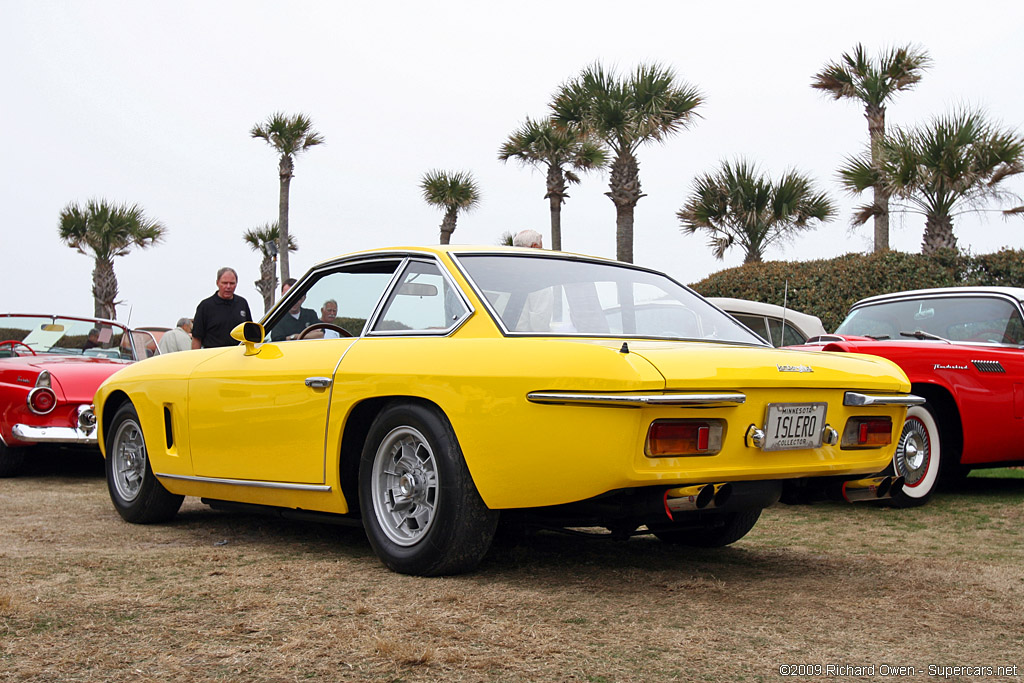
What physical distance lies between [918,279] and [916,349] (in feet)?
42.3

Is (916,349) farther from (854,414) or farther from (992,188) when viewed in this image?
(992,188)

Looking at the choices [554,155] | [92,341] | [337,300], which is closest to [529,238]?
[337,300]

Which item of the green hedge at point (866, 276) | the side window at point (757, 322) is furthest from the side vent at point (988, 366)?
the green hedge at point (866, 276)

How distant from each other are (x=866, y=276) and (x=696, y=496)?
16.8 metres

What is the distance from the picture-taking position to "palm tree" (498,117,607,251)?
92.8 ft

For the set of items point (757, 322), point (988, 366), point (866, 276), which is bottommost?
point (988, 366)

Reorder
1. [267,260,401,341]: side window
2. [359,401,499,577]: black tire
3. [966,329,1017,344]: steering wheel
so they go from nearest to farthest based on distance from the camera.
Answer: [359,401,499,577]: black tire → [267,260,401,341]: side window → [966,329,1017,344]: steering wheel

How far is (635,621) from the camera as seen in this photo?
3.51 m

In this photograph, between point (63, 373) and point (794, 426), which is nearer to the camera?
point (794, 426)

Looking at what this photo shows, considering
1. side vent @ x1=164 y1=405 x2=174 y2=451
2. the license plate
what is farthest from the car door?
the license plate

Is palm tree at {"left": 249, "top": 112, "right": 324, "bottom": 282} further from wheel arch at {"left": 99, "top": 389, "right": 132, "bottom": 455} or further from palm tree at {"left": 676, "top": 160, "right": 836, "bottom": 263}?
wheel arch at {"left": 99, "top": 389, "right": 132, "bottom": 455}

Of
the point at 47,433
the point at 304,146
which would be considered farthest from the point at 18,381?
the point at 304,146

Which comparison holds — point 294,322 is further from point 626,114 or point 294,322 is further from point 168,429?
point 626,114

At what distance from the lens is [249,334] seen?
5102 mm
